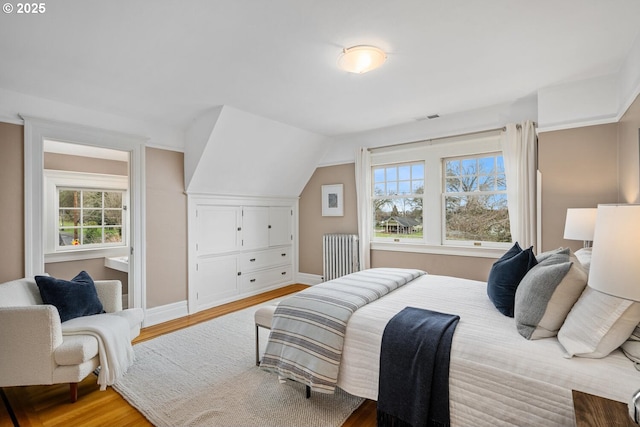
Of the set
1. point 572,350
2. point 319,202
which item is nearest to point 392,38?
point 572,350

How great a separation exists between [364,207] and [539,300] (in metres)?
3.16

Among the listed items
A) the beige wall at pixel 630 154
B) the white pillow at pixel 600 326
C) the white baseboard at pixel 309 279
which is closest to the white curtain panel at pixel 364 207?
the white baseboard at pixel 309 279

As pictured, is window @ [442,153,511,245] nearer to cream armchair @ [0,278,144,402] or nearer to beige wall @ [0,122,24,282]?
cream armchair @ [0,278,144,402]

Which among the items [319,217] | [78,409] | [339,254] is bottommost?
[78,409]

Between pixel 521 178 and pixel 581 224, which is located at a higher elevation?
pixel 521 178

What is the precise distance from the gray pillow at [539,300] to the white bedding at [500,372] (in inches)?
2.0

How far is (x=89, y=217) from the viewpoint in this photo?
4609 millimetres

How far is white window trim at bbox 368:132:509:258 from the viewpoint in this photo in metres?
3.80

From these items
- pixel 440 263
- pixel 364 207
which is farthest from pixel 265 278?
pixel 440 263

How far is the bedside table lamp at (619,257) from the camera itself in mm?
917

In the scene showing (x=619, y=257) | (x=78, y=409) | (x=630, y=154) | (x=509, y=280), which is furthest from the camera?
(x=630, y=154)

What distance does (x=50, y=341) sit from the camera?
2.03 meters

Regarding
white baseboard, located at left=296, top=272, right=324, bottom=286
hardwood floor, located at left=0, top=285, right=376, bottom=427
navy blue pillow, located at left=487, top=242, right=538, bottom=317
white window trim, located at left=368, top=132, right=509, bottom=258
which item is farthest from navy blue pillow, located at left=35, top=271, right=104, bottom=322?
white window trim, located at left=368, top=132, right=509, bottom=258

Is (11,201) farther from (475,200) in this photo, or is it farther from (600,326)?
(475,200)
